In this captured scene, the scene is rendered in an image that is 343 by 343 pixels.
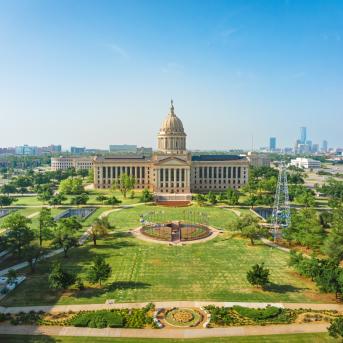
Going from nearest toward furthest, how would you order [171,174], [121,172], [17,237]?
[17,237] < [171,174] < [121,172]

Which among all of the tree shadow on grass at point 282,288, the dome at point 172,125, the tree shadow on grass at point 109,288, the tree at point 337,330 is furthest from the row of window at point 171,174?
the tree at point 337,330

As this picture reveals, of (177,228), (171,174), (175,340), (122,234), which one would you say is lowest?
(175,340)

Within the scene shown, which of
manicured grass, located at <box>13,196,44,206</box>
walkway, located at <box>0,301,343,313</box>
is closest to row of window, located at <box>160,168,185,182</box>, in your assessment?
manicured grass, located at <box>13,196,44,206</box>

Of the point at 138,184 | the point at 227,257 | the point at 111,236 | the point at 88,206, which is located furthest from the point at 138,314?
the point at 138,184

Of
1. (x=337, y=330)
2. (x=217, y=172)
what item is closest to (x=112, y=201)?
(x=217, y=172)

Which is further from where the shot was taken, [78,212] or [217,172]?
[217,172]

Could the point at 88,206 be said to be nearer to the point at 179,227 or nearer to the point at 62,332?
the point at 179,227

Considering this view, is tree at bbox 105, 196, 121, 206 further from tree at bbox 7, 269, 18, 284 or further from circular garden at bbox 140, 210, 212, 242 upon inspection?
tree at bbox 7, 269, 18, 284

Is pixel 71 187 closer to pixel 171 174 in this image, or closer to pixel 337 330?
pixel 171 174
